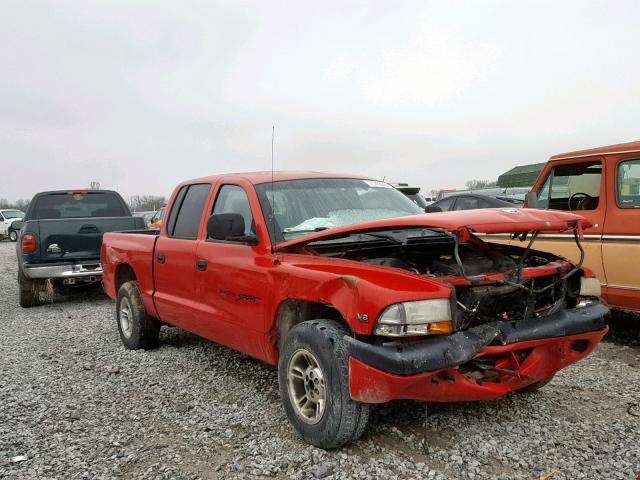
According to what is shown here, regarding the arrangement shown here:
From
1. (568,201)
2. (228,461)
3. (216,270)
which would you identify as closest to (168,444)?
(228,461)

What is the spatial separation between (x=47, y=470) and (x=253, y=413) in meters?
1.29

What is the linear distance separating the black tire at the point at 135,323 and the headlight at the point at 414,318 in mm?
3352

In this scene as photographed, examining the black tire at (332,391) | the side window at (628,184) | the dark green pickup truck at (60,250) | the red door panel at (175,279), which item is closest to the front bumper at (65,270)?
the dark green pickup truck at (60,250)

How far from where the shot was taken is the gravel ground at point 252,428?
2.99 meters

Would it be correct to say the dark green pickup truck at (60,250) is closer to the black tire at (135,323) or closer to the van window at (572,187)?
the black tire at (135,323)

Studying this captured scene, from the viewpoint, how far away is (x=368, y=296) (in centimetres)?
282

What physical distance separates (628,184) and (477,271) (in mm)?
2693

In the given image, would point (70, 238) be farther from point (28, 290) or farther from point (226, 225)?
point (226, 225)

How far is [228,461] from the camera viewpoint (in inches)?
123

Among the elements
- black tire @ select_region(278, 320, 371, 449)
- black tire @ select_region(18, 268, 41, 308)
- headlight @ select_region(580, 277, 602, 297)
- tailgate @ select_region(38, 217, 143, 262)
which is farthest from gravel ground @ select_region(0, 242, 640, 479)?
black tire @ select_region(18, 268, 41, 308)

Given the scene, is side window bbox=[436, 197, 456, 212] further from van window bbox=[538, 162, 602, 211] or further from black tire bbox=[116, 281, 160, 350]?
black tire bbox=[116, 281, 160, 350]

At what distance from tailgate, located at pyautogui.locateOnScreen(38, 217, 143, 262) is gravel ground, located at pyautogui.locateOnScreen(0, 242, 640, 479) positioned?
3.21 metres

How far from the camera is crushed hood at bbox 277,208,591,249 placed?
2908 mm

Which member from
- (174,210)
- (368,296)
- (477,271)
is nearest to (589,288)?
(477,271)
